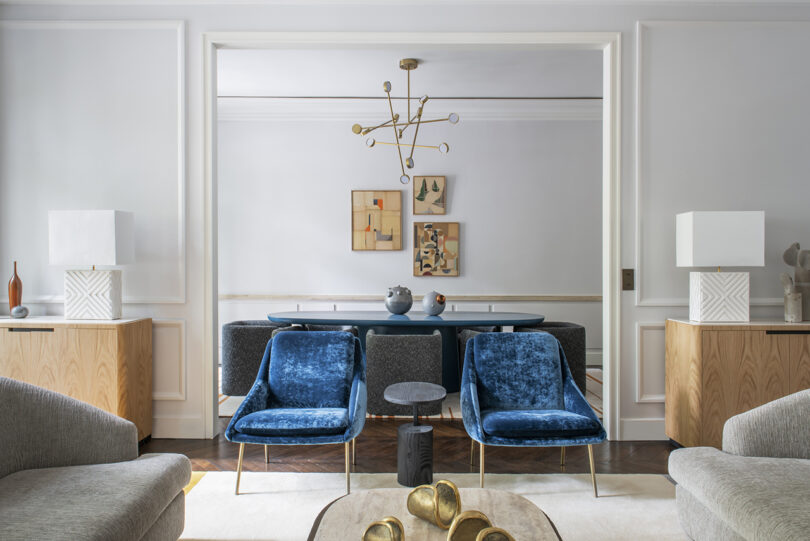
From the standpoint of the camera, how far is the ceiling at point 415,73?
4625 mm

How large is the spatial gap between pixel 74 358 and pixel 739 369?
3926 millimetres

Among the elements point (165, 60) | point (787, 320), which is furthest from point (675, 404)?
point (165, 60)

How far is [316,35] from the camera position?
3.50 meters

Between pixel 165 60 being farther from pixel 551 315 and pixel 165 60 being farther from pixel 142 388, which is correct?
pixel 551 315

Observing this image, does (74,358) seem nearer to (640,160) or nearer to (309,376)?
(309,376)

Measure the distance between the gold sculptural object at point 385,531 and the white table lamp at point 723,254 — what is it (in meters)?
2.53

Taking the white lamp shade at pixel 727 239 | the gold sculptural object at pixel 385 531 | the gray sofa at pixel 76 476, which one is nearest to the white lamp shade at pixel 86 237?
the gray sofa at pixel 76 476

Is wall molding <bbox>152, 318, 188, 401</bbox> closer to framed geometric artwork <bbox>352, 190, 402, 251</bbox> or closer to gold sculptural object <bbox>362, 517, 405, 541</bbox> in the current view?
gold sculptural object <bbox>362, 517, 405, 541</bbox>

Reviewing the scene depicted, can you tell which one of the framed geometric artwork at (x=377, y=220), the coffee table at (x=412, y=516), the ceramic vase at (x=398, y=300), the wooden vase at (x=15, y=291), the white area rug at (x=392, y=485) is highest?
the framed geometric artwork at (x=377, y=220)

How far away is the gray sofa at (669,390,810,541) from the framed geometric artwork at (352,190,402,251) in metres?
4.20

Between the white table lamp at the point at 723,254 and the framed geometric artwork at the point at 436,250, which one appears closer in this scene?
the white table lamp at the point at 723,254

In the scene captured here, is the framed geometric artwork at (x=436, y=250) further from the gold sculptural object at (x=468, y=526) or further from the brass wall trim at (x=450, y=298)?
the gold sculptural object at (x=468, y=526)

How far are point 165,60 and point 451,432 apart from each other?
3.15 metres

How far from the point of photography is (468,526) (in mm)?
1457
